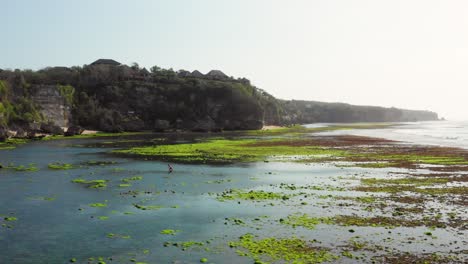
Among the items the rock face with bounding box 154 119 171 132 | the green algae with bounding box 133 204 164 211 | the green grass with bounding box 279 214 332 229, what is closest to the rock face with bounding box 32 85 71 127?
the rock face with bounding box 154 119 171 132

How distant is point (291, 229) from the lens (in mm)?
28969

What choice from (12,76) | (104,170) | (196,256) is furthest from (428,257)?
(12,76)

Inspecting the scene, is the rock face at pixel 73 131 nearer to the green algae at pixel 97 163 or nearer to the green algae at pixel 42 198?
the green algae at pixel 97 163

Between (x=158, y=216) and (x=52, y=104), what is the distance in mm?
153153

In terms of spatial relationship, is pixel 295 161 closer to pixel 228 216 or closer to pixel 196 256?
pixel 228 216

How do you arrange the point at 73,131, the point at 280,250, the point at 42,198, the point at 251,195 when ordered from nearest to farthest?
the point at 280,250
the point at 42,198
the point at 251,195
the point at 73,131

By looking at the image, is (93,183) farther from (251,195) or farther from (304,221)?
(304,221)

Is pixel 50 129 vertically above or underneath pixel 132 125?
underneath

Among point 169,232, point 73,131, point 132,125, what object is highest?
point 132,125

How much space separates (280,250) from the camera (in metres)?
24.3

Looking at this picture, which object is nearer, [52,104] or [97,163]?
[97,163]

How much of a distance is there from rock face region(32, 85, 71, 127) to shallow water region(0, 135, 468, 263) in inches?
4528

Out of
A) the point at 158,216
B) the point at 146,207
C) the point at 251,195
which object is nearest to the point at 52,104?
the point at 251,195

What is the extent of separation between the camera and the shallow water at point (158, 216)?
24.4 metres
